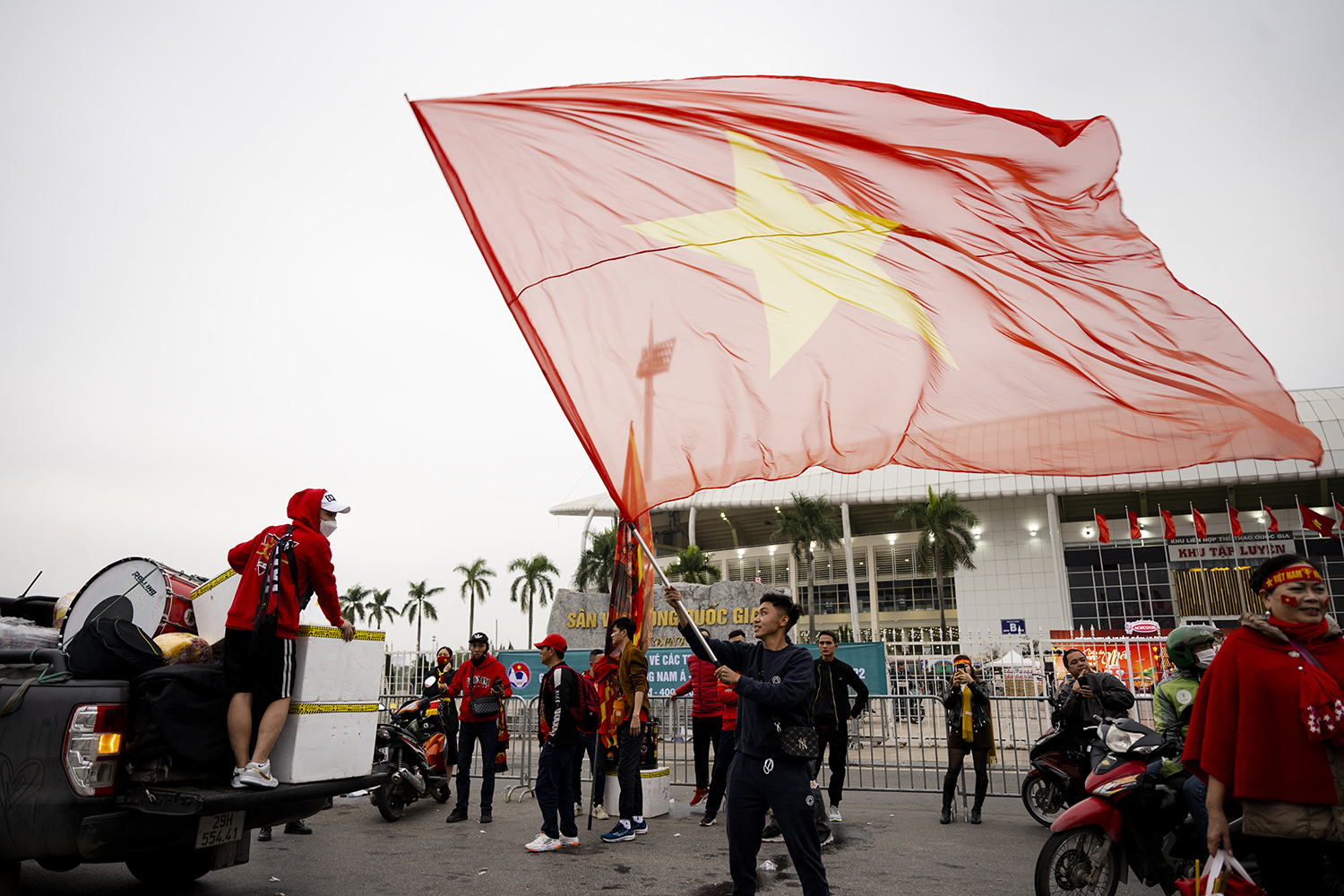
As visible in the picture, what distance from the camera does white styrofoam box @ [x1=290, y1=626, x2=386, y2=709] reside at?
15.7 feet

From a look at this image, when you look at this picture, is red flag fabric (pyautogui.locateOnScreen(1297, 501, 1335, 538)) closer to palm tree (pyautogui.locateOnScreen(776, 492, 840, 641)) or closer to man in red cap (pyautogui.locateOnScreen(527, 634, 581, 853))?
palm tree (pyautogui.locateOnScreen(776, 492, 840, 641))

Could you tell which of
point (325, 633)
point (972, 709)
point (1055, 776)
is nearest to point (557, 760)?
point (325, 633)

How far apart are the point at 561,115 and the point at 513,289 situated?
1.20m

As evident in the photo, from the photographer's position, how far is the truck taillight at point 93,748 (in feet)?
12.9

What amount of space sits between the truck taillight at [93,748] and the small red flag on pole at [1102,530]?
2081 inches

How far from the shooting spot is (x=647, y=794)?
8.96 meters

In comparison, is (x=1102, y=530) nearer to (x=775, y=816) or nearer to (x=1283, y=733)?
(x=775, y=816)

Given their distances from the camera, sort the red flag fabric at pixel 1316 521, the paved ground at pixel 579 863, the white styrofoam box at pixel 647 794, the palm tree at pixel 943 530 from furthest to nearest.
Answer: the palm tree at pixel 943 530
the red flag fabric at pixel 1316 521
the white styrofoam box at pixel 647 794
the paved ground at pixel 579 863

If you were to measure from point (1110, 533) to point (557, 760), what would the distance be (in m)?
52.6

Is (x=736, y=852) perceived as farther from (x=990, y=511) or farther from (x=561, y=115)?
(x=990, y=511)

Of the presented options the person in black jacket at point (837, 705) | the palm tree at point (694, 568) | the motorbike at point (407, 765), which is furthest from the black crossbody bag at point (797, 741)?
the palm tree at point (694, 568)

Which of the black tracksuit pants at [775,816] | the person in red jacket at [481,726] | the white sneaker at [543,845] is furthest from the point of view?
the person in red jacket at [481,726]

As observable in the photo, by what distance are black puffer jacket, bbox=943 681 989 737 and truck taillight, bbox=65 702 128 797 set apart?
7.99 metres

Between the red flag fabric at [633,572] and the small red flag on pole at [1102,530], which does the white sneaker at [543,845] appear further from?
the small red flag on pole at [1102,530]
